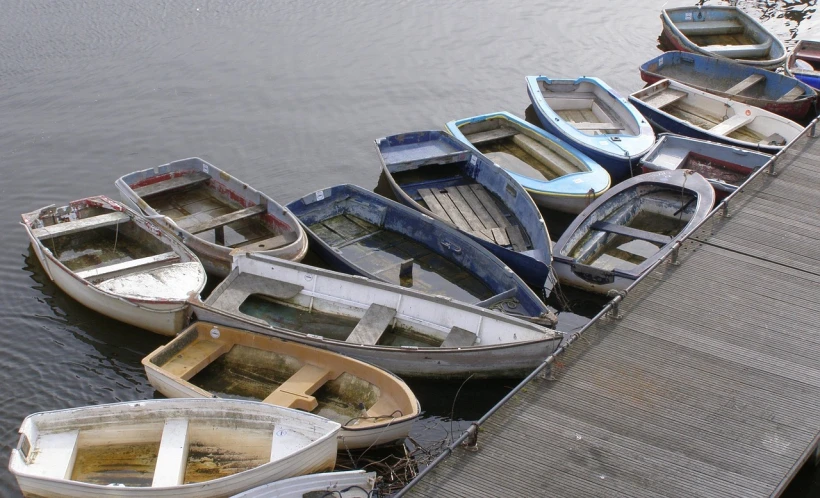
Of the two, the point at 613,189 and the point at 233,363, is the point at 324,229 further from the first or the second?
the point at 613,189

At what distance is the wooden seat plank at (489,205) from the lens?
17812mm

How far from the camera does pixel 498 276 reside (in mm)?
15586

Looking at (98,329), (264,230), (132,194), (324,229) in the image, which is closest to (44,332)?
(98,329)

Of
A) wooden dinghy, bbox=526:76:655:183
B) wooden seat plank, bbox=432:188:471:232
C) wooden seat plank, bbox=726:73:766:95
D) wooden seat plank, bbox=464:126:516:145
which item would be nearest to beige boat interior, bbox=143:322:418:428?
wooden seat plank, bbox=432:188:471:232

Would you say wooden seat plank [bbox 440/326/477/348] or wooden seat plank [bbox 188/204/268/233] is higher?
wooden seat plank [bbox 188/204/268/233]

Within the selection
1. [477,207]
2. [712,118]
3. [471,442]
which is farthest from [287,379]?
[712,118]

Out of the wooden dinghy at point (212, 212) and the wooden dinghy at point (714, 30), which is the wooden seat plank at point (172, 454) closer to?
the wooden dinghy at point (212, 212)

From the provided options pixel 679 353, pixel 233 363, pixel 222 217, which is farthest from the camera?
pixel 222 217

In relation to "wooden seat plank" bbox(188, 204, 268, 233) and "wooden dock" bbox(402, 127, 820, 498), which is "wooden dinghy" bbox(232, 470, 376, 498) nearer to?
"wooden dock" bbox(402, 127, 820, 498)

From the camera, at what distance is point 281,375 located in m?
13.9

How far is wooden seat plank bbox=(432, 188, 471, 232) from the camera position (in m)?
17.6

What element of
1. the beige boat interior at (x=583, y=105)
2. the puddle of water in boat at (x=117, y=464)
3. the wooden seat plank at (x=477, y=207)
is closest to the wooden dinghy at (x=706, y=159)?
the beige boat interior at (x=583, y=105)

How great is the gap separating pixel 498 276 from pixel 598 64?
596 inches

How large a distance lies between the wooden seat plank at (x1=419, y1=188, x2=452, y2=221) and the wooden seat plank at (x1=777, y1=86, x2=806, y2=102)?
11214 mm
